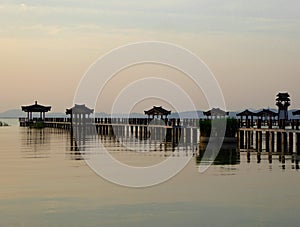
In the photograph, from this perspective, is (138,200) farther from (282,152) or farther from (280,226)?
(282,152)

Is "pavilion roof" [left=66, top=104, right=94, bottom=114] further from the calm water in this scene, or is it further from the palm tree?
the calm water

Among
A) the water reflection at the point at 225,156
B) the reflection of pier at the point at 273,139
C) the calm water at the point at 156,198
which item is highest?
the reflection of pier at the point at 273,139

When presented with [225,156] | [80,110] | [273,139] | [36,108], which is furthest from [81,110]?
[225,156]

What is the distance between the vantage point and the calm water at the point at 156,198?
17.6 meters

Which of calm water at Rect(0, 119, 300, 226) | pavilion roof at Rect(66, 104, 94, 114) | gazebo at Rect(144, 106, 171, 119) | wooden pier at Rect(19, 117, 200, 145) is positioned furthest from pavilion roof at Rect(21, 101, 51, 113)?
calm water at Rect(0, 119, 300, 226)

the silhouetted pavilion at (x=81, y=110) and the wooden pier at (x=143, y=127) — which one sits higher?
the silhouetted pavilion at (x=81, y=110)

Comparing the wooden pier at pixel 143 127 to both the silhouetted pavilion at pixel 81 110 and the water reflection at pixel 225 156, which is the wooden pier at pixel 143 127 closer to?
the silhouetted pavilion at pixel 81 110

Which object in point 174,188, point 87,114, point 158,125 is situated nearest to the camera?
point 174,188

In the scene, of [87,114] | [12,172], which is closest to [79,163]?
[12,172]

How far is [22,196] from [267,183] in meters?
8.95

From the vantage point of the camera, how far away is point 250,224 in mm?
16938

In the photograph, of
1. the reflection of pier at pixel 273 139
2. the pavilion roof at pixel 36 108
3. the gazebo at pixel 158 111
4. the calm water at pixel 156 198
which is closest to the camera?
the calm water at pixel 156 198

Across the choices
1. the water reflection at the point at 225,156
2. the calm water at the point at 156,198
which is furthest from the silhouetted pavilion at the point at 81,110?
the calm water at the point at 156,198

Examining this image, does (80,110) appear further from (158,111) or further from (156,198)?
(156,198)
